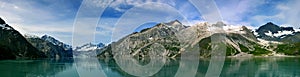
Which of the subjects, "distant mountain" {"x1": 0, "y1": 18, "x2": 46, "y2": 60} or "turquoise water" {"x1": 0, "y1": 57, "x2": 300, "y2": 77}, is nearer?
"turquoise water" {"x1": 0, "y1": 57, "x2": 300, "y2": 77}

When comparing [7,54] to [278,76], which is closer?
[278,76]

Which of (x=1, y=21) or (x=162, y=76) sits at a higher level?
(x=1, y=21)

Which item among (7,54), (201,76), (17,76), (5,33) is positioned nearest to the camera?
(201,76)

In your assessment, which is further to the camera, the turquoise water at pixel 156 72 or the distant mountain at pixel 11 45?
the distant mountain at pixel 11 45

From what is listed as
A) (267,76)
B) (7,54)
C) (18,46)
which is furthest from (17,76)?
(18,46)

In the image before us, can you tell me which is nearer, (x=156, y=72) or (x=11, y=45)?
(x=156, y=72)

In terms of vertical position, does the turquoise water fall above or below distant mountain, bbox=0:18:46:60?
below

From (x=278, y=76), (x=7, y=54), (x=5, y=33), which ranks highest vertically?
(x=5, y=33)

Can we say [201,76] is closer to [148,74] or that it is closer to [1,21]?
[148,74]

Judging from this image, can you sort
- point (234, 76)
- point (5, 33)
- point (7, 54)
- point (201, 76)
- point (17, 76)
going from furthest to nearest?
1. point (5, 33)
2. point (7, 54)
3. point (17, 76)
4. point (234, 76)
5. point (201, 76)

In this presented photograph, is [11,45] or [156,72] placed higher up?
[11,45]

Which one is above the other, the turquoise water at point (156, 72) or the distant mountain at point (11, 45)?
the distant mountain at point (11, 45)
